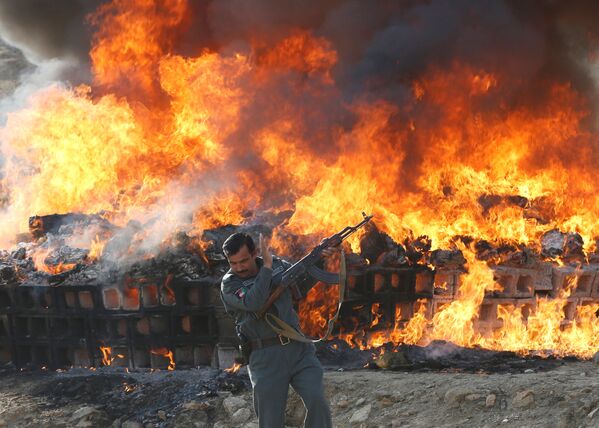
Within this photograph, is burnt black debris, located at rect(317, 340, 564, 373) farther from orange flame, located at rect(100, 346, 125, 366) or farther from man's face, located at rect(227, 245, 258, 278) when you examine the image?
man's face, located at rect(227, 245, 258, 278)

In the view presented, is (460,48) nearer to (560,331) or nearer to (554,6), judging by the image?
(554,6)

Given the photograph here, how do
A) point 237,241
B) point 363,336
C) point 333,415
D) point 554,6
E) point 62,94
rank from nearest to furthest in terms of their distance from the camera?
point 237,241 → point 333,415 → point 363,336 → point 554,6 → point 62,94

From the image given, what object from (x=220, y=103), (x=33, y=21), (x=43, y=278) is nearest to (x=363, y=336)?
(x=43, y=278)

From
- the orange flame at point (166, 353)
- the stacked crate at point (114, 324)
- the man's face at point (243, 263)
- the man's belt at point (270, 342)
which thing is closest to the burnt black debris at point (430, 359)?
the stacked crate at point (114, 324)

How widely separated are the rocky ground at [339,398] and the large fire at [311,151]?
1.54 metres

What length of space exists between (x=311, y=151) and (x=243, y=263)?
6153 mm

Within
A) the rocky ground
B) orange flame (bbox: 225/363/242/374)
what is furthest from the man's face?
orange flame (bbox: 225/363/242/374)

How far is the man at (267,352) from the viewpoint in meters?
4.61

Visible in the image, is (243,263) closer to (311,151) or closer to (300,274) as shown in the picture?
(300,274)

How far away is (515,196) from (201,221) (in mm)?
5026

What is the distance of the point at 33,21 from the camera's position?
12.9m

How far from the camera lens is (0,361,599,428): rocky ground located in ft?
17.7

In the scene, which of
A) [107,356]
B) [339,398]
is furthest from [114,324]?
[339,398]

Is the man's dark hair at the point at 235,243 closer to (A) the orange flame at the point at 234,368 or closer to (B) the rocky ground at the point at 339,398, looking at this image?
(B) the rocky ground at the point at 339,398
